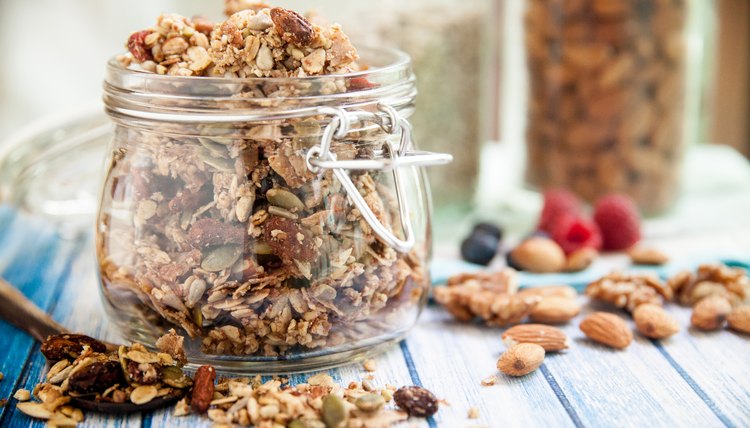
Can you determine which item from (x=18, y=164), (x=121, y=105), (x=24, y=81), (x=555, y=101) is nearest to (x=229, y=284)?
(x=121, y=105)

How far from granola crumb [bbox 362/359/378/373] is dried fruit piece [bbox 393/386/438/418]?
9 cm

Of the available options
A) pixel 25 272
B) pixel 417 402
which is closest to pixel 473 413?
pixel 417 402

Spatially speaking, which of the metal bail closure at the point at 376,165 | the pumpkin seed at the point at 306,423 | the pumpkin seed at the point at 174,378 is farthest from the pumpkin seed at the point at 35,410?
the metal bail closure at the point at 376,165

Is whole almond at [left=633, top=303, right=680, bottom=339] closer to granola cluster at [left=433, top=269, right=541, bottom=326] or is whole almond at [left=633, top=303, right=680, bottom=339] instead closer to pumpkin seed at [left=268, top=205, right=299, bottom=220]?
granola cluster at [left=433, top=269, right=541, bottom=326]

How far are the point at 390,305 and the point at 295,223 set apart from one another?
146 millimetres

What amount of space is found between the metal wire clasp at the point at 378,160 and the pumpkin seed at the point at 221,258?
0.10 meters

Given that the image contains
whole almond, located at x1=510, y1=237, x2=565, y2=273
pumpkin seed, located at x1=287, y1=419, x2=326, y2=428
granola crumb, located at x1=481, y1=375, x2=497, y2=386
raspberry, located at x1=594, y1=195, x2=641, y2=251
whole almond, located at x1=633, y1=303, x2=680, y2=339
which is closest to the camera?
pumpkin seed, located at x1=287, y1=419, x2=326, y2=428

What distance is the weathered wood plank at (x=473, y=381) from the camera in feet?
2.49

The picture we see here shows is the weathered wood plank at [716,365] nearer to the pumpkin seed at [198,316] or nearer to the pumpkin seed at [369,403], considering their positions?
the pumpkin seed at [369,403]

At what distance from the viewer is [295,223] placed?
0.78m

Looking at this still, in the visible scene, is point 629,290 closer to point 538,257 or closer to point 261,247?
point 538,257

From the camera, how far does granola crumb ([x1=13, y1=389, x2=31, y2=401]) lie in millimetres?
785

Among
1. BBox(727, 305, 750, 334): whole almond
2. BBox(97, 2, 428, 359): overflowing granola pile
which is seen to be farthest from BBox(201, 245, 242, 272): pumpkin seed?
BBox(727, 305, 750, 334): whole almond

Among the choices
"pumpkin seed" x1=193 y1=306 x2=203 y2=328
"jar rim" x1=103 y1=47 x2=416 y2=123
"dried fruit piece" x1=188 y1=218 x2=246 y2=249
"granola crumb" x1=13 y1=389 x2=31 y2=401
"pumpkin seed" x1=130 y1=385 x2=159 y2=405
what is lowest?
"granola crumb" x1=13 y1=389 x2=31 y2=401
